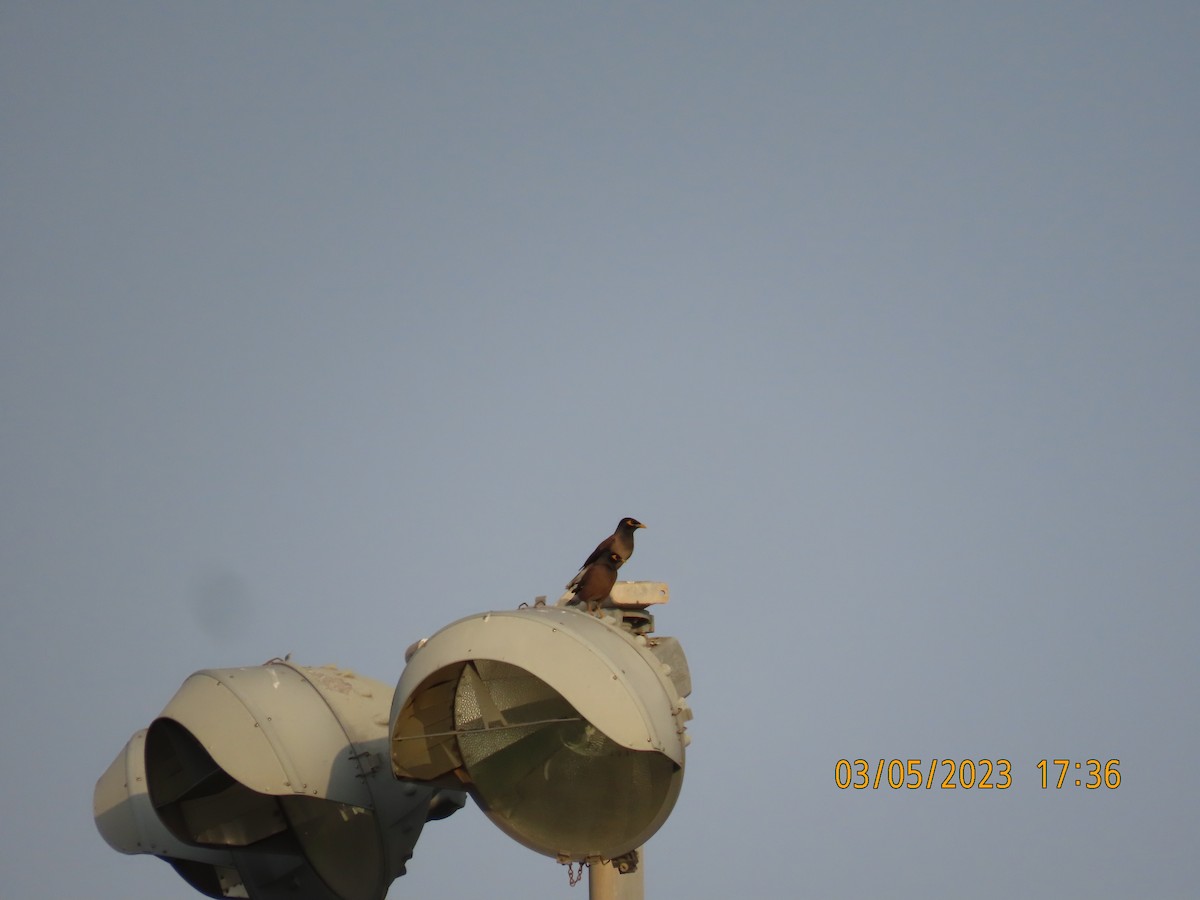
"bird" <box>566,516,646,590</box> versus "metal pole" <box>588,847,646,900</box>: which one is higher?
"bird" <box>566,516,646,590</box>

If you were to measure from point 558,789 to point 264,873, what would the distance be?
18.1ft

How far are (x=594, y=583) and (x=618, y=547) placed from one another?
1.83 ft

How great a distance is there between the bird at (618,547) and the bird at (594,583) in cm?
5

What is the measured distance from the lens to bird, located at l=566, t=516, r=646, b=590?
16859mm

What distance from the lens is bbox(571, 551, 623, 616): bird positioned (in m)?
16.7

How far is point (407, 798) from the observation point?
16.7 meters

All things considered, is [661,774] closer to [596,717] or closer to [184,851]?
[596,717]

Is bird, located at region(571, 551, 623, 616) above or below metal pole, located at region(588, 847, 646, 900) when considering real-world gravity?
above

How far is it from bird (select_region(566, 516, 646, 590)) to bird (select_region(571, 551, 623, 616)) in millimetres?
50

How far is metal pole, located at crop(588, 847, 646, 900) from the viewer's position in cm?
1748

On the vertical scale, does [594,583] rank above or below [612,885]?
above

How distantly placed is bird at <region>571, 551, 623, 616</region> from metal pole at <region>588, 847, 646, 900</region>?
10.2ft

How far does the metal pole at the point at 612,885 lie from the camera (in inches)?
688

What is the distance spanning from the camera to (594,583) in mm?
16719
